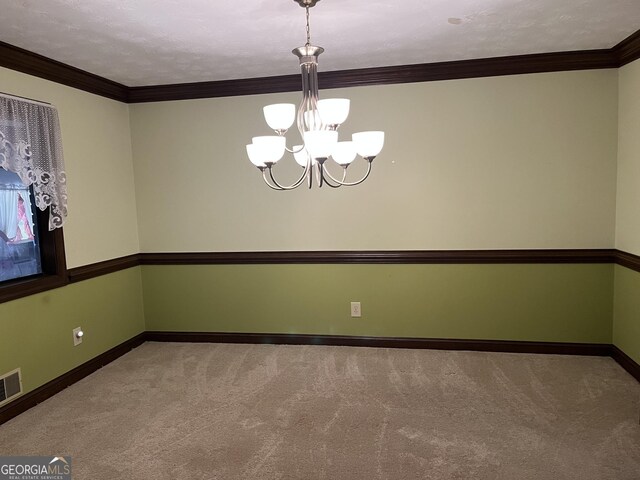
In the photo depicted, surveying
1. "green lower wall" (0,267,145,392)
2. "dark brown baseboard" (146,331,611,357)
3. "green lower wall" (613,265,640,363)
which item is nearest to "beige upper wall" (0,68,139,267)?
"green lower wall" (0,267,145,392)

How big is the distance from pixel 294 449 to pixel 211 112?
272 cm

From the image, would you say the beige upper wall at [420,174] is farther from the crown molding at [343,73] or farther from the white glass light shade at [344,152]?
the white glass light shade at [344,152]

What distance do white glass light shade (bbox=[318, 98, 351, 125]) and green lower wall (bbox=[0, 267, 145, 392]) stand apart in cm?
222

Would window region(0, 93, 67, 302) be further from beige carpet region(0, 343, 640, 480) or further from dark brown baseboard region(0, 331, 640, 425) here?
beige carpet region(0, 343, 640, 480)

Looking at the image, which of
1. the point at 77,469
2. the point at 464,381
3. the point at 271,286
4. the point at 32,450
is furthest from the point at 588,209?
the point at 32,450

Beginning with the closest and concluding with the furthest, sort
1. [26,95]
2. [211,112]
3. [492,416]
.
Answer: [492,416]
[26,95]
[211,112]

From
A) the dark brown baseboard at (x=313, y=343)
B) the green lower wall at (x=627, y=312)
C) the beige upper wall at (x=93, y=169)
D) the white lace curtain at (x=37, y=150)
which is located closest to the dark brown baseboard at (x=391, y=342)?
the dark brown baseboard at (x=313, y=343)

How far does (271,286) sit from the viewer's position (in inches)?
155

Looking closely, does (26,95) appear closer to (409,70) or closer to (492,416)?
(409,70)

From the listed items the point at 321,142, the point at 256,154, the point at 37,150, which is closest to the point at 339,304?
the point at 256,154

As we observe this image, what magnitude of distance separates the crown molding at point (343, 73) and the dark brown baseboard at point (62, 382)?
203cm

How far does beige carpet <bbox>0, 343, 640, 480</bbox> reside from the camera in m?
2.24

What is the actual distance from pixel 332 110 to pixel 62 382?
2.66 metres

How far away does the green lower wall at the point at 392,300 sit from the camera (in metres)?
3.51
